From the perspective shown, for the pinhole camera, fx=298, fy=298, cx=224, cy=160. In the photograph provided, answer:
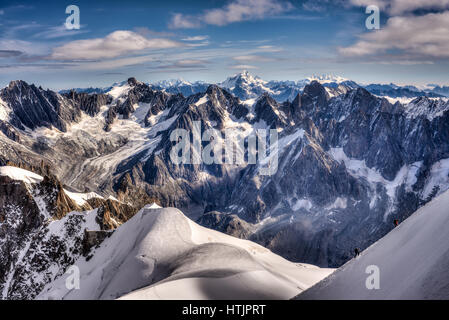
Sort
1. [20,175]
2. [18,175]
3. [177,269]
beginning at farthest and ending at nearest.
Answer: [20,175] → [18,175] → [177,269]

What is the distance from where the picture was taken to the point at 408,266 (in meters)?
19.0

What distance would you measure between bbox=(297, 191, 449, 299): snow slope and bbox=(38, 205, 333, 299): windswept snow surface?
29.2ft

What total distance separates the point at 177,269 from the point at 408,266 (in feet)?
98.3

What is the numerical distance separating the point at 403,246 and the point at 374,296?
5.77m

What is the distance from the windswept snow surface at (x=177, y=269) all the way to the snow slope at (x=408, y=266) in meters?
8.89

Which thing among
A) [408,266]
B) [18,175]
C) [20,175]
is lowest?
[20,175]

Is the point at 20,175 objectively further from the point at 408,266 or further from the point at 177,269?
the point at 408,266

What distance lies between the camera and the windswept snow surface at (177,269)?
29.3 m

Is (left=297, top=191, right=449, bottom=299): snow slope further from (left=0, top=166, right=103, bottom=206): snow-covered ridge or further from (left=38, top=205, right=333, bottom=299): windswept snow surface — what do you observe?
(left=0, top=166, right=103, bottom=206): snow-covered ridge

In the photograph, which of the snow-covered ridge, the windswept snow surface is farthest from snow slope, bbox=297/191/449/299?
the snow-covered ridge

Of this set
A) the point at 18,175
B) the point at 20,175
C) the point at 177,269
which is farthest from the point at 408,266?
the point at 20,175
